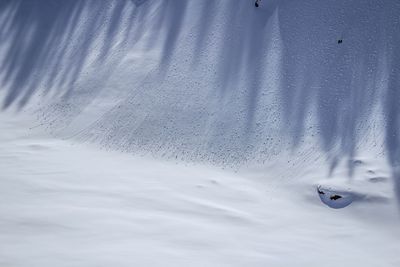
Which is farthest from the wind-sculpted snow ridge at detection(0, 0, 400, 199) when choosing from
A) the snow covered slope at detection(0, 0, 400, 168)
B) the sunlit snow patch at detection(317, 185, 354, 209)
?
the sunlit snow patch at detection(317, 185, 354, 209)

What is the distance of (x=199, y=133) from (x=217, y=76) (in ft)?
7.09

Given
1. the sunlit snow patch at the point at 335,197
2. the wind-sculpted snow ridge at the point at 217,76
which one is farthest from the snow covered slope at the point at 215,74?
the sunlit snow patch at the point at 335,197

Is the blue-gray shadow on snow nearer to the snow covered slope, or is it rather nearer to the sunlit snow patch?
the snow covered slope

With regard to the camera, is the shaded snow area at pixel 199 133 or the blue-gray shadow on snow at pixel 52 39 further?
the blue-gray shadow on snow at pixel 52 39

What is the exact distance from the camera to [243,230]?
264 inches

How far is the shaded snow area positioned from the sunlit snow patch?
0.14 feet

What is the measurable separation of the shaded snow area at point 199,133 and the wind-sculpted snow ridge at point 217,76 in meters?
0.05

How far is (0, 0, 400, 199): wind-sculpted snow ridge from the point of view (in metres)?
10.1

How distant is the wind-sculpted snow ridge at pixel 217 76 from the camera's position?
1008cm

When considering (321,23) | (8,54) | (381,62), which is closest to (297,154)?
(381,62)

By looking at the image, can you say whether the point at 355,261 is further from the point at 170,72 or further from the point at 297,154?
the point at 170,72

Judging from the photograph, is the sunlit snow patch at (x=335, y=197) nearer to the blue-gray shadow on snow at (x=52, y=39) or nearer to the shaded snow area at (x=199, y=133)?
the shaded snow area at (x=199, y=133)

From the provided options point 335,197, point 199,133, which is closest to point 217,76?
point 199,133

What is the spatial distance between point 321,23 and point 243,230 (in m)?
8.20
